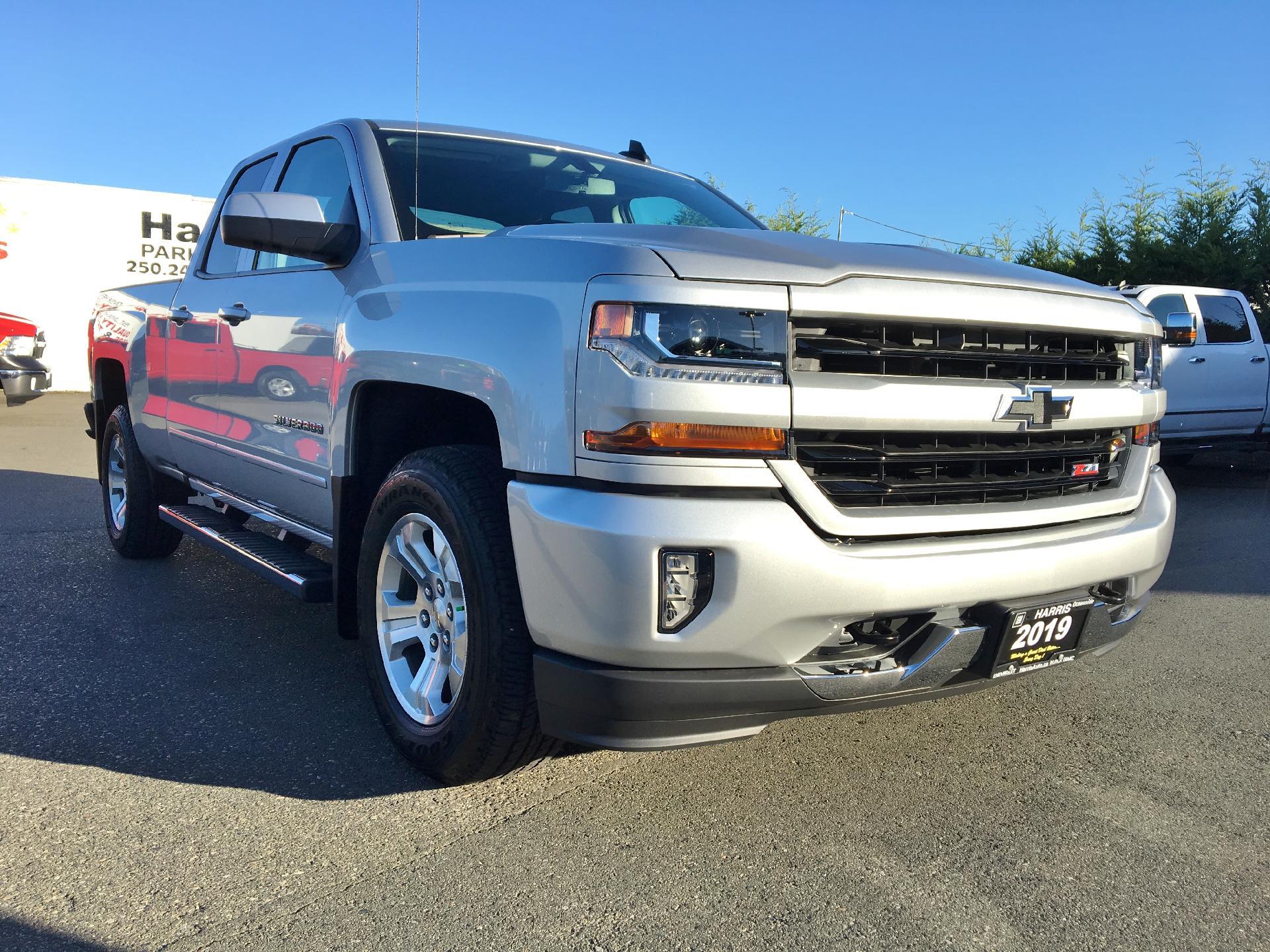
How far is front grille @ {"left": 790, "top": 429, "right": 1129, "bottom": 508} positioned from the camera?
7.69 feet

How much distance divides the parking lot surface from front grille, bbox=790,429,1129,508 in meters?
0.84

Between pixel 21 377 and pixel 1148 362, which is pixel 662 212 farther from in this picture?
pixel 21 377

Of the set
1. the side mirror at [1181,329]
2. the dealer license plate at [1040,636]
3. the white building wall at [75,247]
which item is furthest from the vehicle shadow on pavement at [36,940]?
the white building wall at [75,247]

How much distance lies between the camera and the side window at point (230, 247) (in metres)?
4.57

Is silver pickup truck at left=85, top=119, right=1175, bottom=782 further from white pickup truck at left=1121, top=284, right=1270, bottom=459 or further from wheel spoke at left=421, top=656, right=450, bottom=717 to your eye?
white pickup truck at left=1121, top=284, right=1270, bottom=459

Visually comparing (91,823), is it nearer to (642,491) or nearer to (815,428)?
(642,491)

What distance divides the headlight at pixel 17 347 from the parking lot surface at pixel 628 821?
974 centimetres

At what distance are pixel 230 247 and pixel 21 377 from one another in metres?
9.52

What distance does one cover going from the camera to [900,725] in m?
3.34

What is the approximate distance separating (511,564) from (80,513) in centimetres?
576

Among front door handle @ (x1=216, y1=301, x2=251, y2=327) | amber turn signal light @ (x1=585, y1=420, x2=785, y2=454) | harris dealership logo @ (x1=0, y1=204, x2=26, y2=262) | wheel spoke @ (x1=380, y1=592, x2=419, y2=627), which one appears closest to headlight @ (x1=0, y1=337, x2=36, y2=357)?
harris dealership logo @ (x1=0, y1=204, x2=26, y2=262)

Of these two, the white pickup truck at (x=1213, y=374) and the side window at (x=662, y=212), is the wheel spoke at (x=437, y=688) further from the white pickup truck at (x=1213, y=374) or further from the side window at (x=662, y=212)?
the white pickup truck at (x=1213, y=374)

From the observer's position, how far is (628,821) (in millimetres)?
2680

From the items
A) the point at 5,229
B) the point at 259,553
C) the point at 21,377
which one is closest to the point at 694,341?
the point at 259,553
